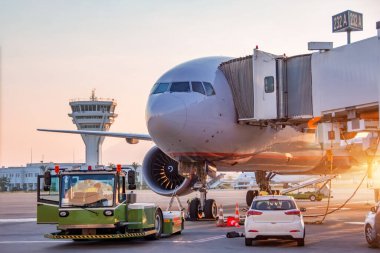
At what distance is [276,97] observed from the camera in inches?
752

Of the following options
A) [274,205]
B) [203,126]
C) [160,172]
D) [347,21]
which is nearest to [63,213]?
[274,205]

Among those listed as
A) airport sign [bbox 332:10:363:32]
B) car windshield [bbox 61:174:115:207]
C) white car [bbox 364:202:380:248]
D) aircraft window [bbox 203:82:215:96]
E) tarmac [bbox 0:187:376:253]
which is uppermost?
airport sign [bbox 332:10:363:32]

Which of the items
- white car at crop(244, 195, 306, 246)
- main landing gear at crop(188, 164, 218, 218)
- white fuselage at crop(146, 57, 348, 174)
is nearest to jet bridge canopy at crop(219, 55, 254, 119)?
white fuselage at crop(146, 57, 348, 174)

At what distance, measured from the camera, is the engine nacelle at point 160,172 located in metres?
27.8

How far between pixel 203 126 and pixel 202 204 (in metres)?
3.80

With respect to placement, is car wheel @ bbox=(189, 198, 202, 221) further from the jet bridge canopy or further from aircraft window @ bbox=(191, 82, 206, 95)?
aircraft window @ bbox=(191, 82, 206, 95)

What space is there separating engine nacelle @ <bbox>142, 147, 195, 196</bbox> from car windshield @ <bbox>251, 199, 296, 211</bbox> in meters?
10.8

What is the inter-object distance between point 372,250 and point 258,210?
9.71 feet

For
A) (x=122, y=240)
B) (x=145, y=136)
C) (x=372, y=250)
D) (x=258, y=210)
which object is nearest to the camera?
(x=372, y=250)

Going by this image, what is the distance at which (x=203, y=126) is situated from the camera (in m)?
22.0

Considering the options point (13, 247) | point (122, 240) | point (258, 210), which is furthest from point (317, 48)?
point (13, 247)

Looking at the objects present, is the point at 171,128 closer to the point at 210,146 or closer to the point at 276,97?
the point at 210,146

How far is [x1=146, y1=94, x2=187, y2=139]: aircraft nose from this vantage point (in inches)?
850

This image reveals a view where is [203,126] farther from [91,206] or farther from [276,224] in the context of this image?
[276,224]
